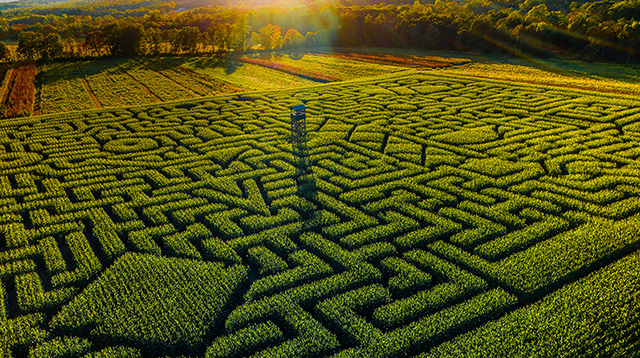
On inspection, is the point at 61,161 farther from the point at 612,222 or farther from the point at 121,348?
the point at 612,222

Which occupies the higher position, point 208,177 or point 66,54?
point 66,54

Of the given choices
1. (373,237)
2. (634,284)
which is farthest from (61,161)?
(634,284)

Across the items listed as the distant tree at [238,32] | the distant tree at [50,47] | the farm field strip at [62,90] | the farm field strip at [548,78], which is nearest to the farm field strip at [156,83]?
the farm field strip at [62,90]

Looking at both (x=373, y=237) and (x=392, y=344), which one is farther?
(x=373, y=237)

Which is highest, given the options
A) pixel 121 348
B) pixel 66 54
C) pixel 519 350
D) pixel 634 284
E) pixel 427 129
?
pixel 66 54

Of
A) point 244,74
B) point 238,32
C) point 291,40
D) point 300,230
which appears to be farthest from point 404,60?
point 300,230

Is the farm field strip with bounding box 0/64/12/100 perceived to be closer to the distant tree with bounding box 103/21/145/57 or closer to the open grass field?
the open grass field

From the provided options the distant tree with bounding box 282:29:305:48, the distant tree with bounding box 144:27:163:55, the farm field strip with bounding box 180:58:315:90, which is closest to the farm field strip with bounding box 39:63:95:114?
the distant tree with bounding box 144:27:163:55

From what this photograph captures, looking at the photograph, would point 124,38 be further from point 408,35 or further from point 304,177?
point 304,177

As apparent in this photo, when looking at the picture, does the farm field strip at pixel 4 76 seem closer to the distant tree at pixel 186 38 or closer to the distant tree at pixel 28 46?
the distant tree at pixel 28 46
